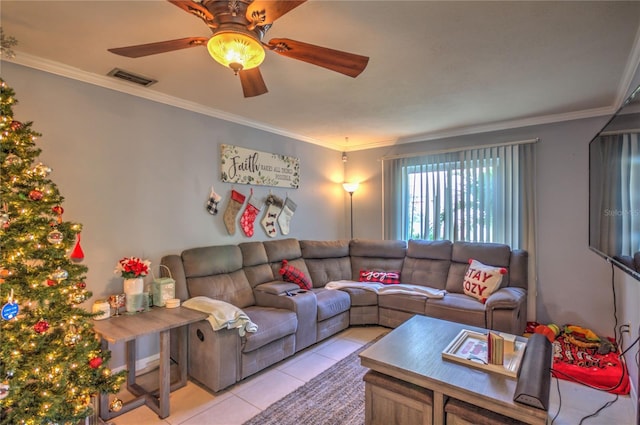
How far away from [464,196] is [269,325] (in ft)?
10.1

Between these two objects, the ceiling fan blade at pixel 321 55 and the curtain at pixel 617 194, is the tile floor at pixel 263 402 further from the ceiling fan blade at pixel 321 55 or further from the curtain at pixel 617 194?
the ceiling fan blade at pixel 321 55

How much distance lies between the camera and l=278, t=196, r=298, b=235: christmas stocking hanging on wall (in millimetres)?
4180

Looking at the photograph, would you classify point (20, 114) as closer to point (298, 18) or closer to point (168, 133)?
point (168, 133)

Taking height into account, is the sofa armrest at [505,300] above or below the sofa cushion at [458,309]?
above

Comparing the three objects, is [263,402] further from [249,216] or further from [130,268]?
[249,216]

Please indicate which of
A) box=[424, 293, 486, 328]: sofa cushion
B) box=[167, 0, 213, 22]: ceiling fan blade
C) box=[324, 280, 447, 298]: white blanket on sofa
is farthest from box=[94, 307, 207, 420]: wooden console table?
box=[424, 293, 486, 328]: sofa cushion

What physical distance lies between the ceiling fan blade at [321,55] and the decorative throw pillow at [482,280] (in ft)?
9.21

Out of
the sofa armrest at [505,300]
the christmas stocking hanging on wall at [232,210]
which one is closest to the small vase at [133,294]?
the christmas stocking hanging on wall at [232,210]

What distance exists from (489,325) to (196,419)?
2.70 m

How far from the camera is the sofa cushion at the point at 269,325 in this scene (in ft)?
8.18

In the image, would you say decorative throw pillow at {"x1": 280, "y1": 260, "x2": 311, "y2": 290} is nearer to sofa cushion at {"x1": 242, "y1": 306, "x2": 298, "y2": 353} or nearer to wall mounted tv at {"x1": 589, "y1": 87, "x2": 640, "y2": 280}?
sofa cushion at {"x1": 242, "y1": 306, "x2": 298, "y2": 353}

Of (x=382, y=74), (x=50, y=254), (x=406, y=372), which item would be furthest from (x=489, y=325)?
(x=50, y=254)

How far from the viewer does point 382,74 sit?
97.1 inches

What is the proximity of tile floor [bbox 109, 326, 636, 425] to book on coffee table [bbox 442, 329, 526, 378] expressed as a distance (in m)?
0.62
